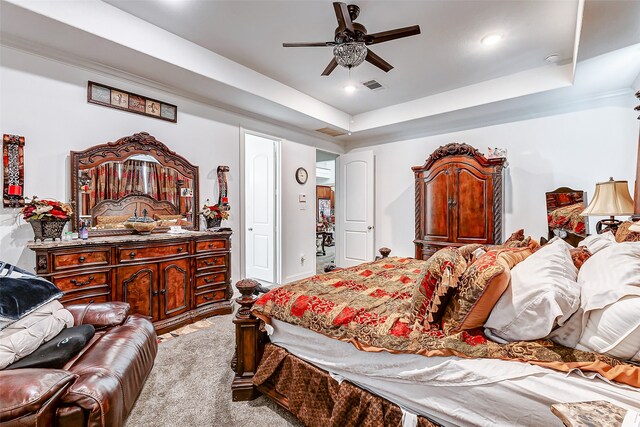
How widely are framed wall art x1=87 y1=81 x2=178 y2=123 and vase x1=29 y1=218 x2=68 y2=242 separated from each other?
121 centimetres

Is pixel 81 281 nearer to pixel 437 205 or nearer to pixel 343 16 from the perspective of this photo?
pixel 343 16

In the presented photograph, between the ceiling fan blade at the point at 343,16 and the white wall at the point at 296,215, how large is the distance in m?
2.66

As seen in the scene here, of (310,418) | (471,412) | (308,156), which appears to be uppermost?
(308,156)

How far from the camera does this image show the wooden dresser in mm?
2268

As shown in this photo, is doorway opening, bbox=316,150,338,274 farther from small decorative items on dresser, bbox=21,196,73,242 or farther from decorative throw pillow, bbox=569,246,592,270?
decorative throw pillow, bbox=569,246,592,270

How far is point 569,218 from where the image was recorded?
346 cm

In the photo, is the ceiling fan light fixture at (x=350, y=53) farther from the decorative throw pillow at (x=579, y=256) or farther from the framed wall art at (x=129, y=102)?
the framed wall art at (x=129, y=102)

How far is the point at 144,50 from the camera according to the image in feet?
8.31

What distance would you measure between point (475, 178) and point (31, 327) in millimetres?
4333

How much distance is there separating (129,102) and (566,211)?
516 centimetres

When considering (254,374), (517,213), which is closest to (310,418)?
(254,374)

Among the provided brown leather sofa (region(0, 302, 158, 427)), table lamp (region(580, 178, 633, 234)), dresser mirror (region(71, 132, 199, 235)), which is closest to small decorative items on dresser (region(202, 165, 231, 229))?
dresser mirror (region(71, 132, 199, 235))

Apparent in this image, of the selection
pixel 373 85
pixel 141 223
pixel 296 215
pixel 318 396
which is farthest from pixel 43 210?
pixel 373 85

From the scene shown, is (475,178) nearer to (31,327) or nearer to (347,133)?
(347,133)
